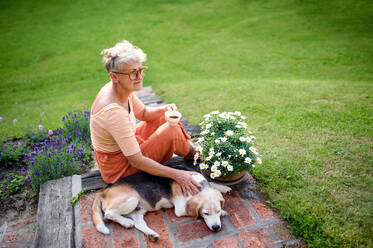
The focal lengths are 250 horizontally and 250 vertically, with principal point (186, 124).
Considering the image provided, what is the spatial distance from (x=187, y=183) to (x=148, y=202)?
0.49 metres

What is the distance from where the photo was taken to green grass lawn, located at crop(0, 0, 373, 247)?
313cm

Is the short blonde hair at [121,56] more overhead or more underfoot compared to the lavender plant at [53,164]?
more overhead

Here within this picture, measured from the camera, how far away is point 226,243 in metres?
2.49

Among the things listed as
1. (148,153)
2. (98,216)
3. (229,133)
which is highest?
(229,133)

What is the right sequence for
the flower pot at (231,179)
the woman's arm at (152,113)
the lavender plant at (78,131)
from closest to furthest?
1. the flower pot at (231,179)
2. the woman's arm at (152,113)
3. the lavender plant at (78,131)

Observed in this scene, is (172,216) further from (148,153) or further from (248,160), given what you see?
(248,160)

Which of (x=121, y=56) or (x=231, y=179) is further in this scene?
(x=231, y=179)

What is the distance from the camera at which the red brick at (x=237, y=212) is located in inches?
106

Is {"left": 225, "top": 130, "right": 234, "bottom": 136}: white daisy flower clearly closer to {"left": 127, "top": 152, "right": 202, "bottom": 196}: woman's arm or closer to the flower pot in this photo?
the flower pot

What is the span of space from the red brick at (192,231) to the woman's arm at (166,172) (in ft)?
1.11

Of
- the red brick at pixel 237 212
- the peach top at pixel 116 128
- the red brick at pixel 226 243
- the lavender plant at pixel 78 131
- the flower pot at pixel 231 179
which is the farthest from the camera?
the lavender plant at pixel 78 131

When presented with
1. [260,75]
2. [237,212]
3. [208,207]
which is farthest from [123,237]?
[260,75]

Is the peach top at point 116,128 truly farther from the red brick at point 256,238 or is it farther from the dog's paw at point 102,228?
the red brick at point 256,238

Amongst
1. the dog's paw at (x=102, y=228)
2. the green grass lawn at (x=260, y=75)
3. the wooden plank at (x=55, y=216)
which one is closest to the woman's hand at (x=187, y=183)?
the dog's paw at (x=102, y=228)
